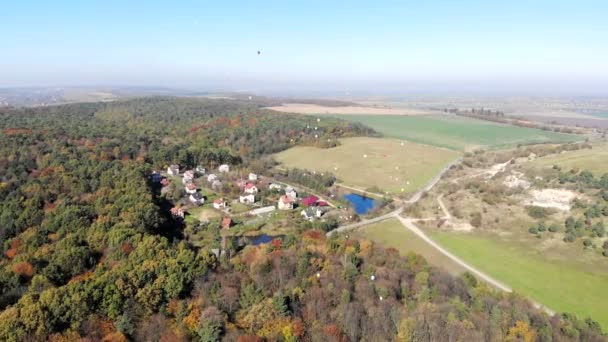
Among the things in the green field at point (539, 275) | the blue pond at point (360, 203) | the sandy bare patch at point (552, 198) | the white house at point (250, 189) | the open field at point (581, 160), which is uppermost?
the open field at point (581, 160)

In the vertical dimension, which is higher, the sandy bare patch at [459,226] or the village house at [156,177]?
the village house at [156,177]

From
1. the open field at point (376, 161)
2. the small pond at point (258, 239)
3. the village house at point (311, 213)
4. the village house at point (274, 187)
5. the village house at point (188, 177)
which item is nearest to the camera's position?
the small pond at point (258, 239)

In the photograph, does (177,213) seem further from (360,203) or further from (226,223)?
(360,203)

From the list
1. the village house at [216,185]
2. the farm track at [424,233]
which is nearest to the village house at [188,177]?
the village house at [216,185]

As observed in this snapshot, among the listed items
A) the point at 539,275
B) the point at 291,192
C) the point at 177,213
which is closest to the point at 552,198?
the point at 539,275

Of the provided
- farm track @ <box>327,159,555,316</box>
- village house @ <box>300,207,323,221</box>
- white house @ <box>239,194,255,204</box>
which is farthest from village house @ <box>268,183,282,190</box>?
farm track @ <box>327,159,555,316</box>

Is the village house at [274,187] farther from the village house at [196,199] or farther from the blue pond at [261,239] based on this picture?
the blue pond at [261,239]

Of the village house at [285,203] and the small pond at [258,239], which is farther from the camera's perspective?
the village house at [285,203]
